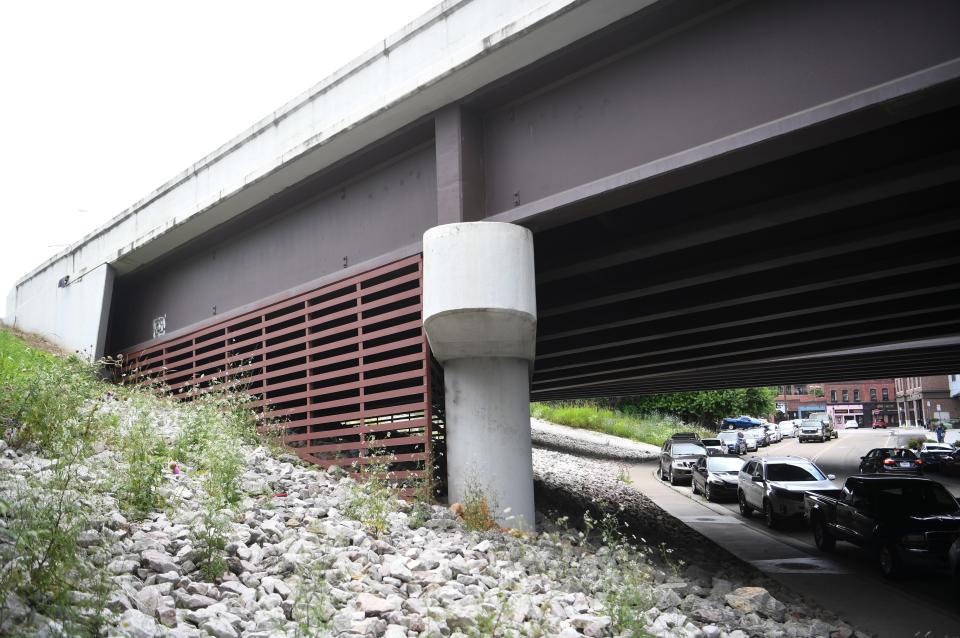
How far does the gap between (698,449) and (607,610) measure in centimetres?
2511

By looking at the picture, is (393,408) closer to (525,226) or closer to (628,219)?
(525,226)

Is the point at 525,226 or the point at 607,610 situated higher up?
the point at 525,226

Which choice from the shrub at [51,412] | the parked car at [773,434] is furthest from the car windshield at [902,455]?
the shrub at [51,412]

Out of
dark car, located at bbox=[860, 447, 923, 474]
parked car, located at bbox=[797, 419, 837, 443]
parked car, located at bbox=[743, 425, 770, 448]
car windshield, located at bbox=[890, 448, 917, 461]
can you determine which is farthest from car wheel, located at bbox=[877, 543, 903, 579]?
parked car, located at bbox=[797, 419, 837, 443]

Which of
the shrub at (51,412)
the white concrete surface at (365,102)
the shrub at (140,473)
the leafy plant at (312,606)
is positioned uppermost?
the white concrete surface at (365,102)

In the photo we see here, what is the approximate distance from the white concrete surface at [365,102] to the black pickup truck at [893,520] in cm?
933

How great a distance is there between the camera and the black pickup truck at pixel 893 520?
11523 mm

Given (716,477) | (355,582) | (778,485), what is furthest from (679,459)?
(355,582)

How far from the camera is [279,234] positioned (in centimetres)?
1470

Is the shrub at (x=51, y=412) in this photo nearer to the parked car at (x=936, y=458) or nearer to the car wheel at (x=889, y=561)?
the car wheel at (x=889, y=561)

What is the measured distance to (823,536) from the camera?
14.3m

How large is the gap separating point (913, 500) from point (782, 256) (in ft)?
17.4

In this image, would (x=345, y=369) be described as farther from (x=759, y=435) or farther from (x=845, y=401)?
(x=845, y=401)

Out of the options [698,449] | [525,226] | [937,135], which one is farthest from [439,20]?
[698,449]
